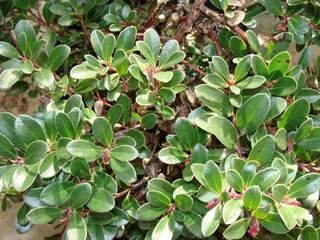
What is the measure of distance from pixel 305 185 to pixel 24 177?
0.54 meters

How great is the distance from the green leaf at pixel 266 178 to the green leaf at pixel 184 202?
0.45 feet

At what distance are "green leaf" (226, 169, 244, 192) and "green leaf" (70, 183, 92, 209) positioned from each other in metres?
0.26

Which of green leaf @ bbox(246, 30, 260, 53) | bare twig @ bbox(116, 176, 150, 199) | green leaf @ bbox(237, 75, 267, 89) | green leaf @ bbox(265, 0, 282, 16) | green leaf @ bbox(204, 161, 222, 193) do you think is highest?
green leaf @ bbox(265, 0, 282, 16)

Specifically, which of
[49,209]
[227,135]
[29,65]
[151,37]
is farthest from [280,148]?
[29,65]

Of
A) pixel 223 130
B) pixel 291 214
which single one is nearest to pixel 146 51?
pixel 223 130

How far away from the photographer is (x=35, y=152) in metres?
0.93

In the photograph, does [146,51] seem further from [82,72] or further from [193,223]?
[193,223]

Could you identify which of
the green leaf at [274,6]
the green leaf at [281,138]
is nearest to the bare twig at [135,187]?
the green leaf at [281,138]

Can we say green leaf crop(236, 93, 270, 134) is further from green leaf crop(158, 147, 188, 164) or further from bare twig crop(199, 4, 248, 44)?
bare twig crop(199, 4, 248, 44)

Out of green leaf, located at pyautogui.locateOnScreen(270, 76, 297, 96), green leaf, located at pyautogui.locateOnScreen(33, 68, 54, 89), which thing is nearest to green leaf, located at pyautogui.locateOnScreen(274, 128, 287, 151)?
green leaf, located at pyautogui.locateOnScreen(270, 76, 297, 96)

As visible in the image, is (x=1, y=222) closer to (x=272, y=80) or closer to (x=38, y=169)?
(x=38, y=169)

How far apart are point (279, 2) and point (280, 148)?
43cm

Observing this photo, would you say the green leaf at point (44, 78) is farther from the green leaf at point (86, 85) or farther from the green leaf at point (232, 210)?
the green leaf at point (232, 210)

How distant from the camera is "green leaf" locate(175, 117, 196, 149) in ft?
3.24
